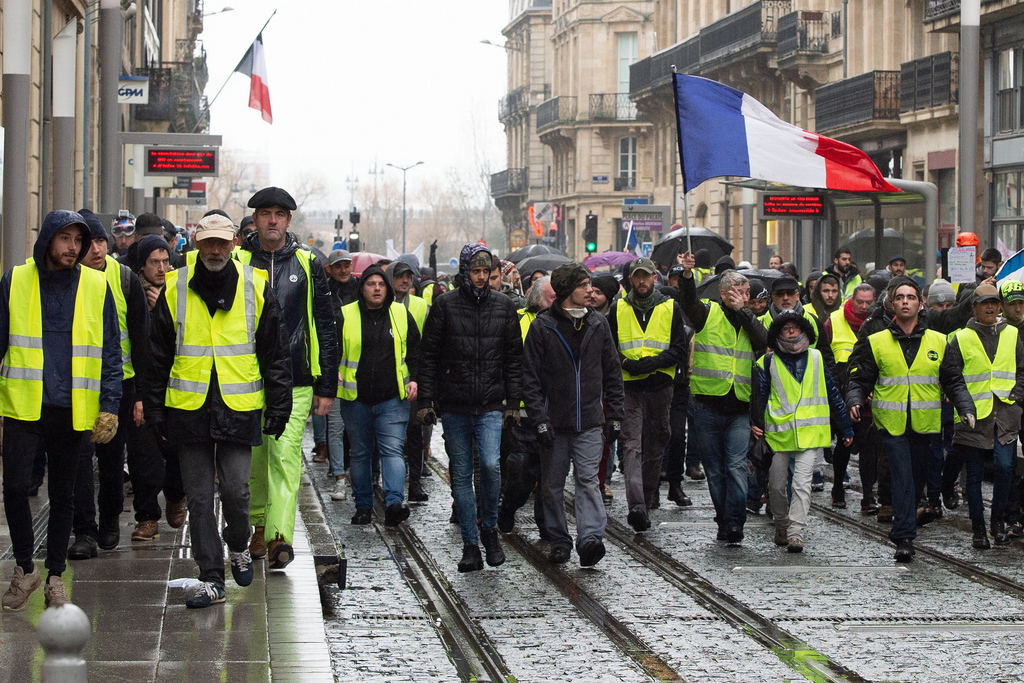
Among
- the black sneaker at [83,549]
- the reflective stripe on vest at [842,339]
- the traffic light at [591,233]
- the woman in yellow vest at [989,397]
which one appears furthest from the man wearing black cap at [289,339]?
the traffic light at [591,233]

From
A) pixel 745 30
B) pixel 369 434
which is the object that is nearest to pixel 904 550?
pixel 369 434

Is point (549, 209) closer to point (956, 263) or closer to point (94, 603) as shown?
point (956, 263)

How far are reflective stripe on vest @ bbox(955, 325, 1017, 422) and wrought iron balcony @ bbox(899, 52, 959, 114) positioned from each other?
21679 millimetres

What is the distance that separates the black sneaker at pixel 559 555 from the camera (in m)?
10.1

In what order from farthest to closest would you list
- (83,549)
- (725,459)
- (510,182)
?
1. (510,182)
2. (725,459)
3. (83,549)

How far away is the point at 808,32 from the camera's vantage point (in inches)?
1565

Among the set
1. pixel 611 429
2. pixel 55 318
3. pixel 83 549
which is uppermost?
pixel 55 318

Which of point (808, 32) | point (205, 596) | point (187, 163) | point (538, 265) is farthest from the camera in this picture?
point (808, 32)

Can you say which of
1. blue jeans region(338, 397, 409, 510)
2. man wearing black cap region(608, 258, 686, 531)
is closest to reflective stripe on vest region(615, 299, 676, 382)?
man wearing black cap region(608, 258, 686, 531)

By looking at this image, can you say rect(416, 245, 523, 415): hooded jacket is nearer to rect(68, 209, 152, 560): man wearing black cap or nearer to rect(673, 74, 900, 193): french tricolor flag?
rect(68, 209, 152, 560): man wearing black cap

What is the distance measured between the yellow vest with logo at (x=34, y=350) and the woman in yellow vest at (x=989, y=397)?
18.8 ft

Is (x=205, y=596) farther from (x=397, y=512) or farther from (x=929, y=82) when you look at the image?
(x=929, y=82)

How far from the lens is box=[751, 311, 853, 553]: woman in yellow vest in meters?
10.8

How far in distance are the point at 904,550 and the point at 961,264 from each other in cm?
857
